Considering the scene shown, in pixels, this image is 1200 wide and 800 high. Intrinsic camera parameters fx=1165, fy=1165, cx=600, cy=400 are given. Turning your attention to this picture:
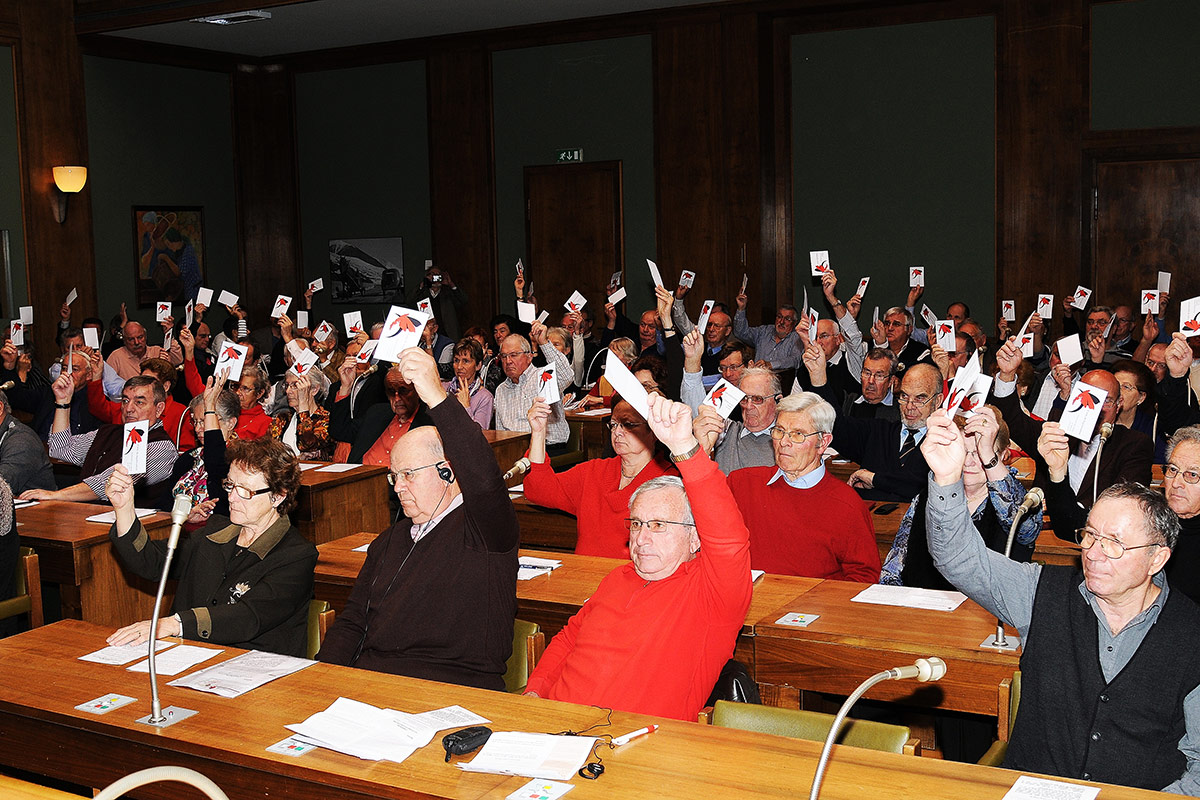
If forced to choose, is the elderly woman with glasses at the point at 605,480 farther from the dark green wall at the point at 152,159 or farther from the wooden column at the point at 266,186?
the wooden column at the point at 266,186

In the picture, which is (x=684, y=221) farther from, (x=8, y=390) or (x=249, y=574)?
(x=249, y=574)

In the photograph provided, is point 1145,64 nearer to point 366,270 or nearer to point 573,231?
point 573,231

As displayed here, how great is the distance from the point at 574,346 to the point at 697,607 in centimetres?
772

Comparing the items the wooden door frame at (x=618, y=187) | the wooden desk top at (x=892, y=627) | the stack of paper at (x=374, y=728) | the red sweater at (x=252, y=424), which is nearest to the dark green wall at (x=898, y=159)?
the wooden door frame at (x=618, y=187)

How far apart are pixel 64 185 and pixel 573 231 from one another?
5456 mm

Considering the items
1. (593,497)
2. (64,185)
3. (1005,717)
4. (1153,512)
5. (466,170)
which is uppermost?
(466,170)

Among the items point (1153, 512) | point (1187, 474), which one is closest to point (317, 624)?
point (1153, 512)

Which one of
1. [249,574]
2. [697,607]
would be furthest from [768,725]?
[249,574]

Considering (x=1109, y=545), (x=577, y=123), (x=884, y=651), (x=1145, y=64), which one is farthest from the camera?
(x=577, y=123)

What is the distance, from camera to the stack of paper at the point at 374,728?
2652 millimetres

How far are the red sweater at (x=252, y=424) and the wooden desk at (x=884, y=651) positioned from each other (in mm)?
4114

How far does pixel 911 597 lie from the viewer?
3.82m

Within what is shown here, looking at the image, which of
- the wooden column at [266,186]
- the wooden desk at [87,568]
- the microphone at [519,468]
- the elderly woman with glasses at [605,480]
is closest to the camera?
the microphone at [519,468]

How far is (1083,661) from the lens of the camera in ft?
9.11
